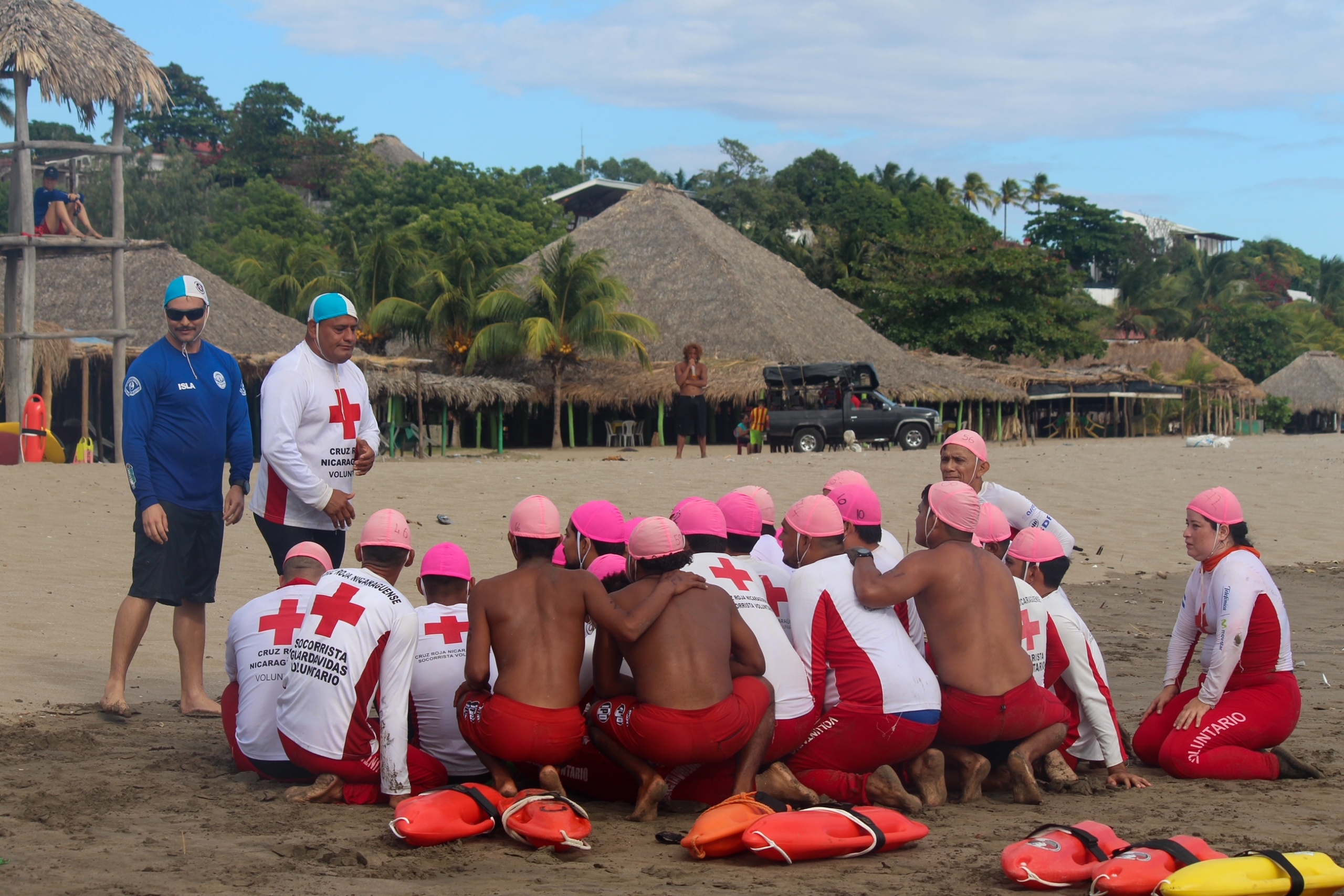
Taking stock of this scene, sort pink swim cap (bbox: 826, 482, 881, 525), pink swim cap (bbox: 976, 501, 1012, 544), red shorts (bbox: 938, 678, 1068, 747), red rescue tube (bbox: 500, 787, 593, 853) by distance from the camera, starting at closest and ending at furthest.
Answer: red rescue tube (bbox: 500, 787, 593, 853) → red shorts (bbox: 938, 678, 1068, 747) → pink swim cap (bbox: 826, 482, 881, 525) → pink swim cap (bbox: 976, 501, 1012, 544)

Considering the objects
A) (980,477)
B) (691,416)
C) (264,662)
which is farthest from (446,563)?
(691,416)

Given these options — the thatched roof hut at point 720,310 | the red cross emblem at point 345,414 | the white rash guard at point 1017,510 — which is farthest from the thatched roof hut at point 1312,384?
the red cross emblem at point 345,414

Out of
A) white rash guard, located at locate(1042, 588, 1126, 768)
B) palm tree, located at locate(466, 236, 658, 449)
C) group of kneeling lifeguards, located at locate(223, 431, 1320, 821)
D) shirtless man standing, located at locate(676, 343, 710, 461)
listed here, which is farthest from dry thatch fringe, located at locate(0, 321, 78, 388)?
white rash guard, located at locate(1042, 588, 1126, 768)

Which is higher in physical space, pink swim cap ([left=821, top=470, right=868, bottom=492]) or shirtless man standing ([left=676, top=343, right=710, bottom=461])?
shirtless man standing ([left=676, top=343, right=710, bottom=461])

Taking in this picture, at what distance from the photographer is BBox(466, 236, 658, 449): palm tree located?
101 ft

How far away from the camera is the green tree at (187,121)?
239ft

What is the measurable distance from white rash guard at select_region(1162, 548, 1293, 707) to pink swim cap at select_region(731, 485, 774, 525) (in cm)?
190

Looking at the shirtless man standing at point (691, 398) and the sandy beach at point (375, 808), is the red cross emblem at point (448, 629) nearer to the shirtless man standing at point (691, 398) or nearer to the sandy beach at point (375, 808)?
the sandy beach at point (375, 808)

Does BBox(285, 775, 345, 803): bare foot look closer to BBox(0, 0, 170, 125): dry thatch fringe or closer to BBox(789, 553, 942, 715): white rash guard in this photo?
BBox(789, 553, 942, 715): white rash guard

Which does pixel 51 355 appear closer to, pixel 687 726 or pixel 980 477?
pixel 980 477

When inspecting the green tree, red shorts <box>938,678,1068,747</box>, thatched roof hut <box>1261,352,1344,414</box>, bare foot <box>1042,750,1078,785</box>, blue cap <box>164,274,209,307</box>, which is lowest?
bare foot <box>1042,750,1078,785</box>

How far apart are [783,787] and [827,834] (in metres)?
0.67

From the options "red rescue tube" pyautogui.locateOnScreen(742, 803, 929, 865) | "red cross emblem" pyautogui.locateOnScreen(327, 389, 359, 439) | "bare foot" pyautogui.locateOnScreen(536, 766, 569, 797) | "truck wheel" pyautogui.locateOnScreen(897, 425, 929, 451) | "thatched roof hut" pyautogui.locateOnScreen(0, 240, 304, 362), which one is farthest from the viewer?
"truck wheel" pyautogui.locateOnScreen(897, 425, 929, 451)

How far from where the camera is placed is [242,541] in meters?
11.1
